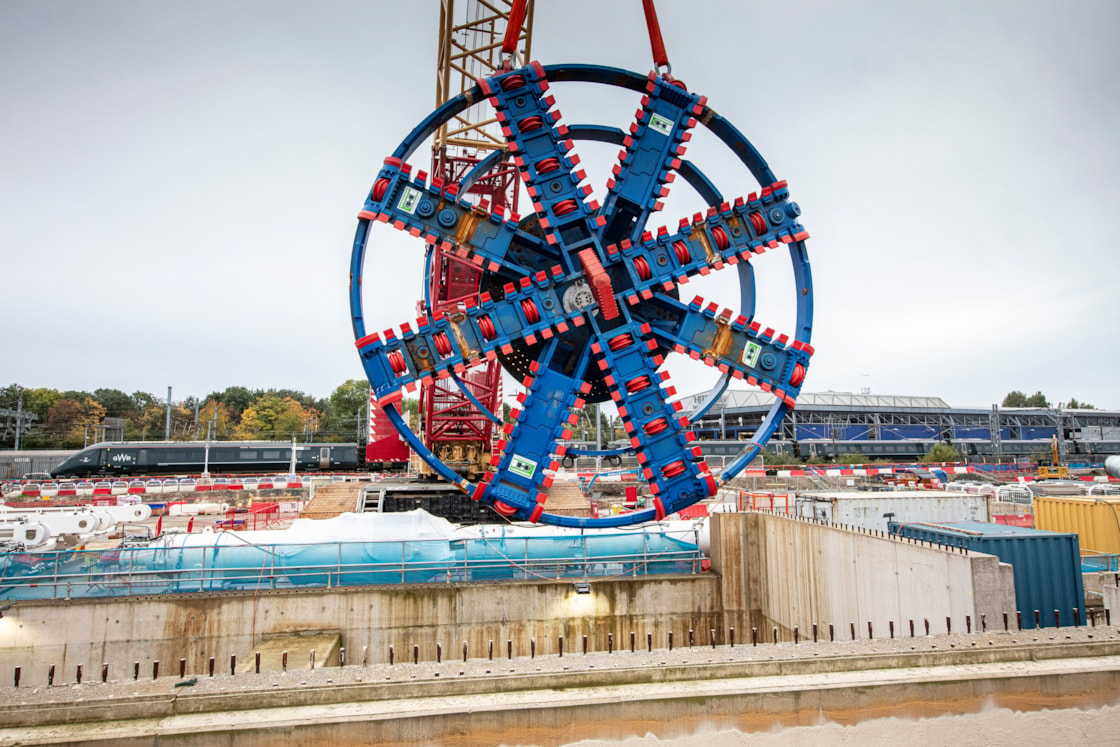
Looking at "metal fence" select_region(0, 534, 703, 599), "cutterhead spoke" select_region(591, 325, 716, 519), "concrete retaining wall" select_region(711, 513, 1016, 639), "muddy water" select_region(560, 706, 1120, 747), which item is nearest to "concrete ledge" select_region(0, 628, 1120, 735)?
"muddy water" select_region(560, 706, 1120, 747)

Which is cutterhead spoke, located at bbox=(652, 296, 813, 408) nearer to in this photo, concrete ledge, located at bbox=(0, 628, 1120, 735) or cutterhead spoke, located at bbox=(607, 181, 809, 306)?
cutterhead spoke, located at bbox=(607, 181, 809, 306)

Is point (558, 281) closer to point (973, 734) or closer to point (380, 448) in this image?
point (973, 734)

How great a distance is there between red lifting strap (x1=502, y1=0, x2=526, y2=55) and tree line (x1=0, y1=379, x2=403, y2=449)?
94.9 meters

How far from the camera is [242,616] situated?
15984mm

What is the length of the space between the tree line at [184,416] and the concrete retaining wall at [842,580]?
91834 millimetres

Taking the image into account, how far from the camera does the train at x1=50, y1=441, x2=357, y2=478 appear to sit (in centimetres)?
6056

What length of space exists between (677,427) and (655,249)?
3.91 m

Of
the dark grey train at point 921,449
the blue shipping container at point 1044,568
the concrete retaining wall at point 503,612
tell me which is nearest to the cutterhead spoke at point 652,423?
the concrete retaining wall at point 503,612

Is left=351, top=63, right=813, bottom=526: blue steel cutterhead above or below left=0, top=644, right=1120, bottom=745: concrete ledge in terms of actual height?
above

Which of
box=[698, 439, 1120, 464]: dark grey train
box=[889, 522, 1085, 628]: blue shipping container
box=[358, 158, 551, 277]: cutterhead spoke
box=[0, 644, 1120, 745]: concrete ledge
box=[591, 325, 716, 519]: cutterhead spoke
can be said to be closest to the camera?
box=[0, 644, 1120, 745]: concrete ledge

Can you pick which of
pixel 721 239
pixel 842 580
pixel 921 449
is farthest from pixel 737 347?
pixel 921 449

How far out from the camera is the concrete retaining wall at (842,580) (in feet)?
37.9

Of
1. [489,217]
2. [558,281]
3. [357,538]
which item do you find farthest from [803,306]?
[357,538]

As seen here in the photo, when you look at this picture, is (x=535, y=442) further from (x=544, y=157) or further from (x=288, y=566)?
(x=288, y=566)
